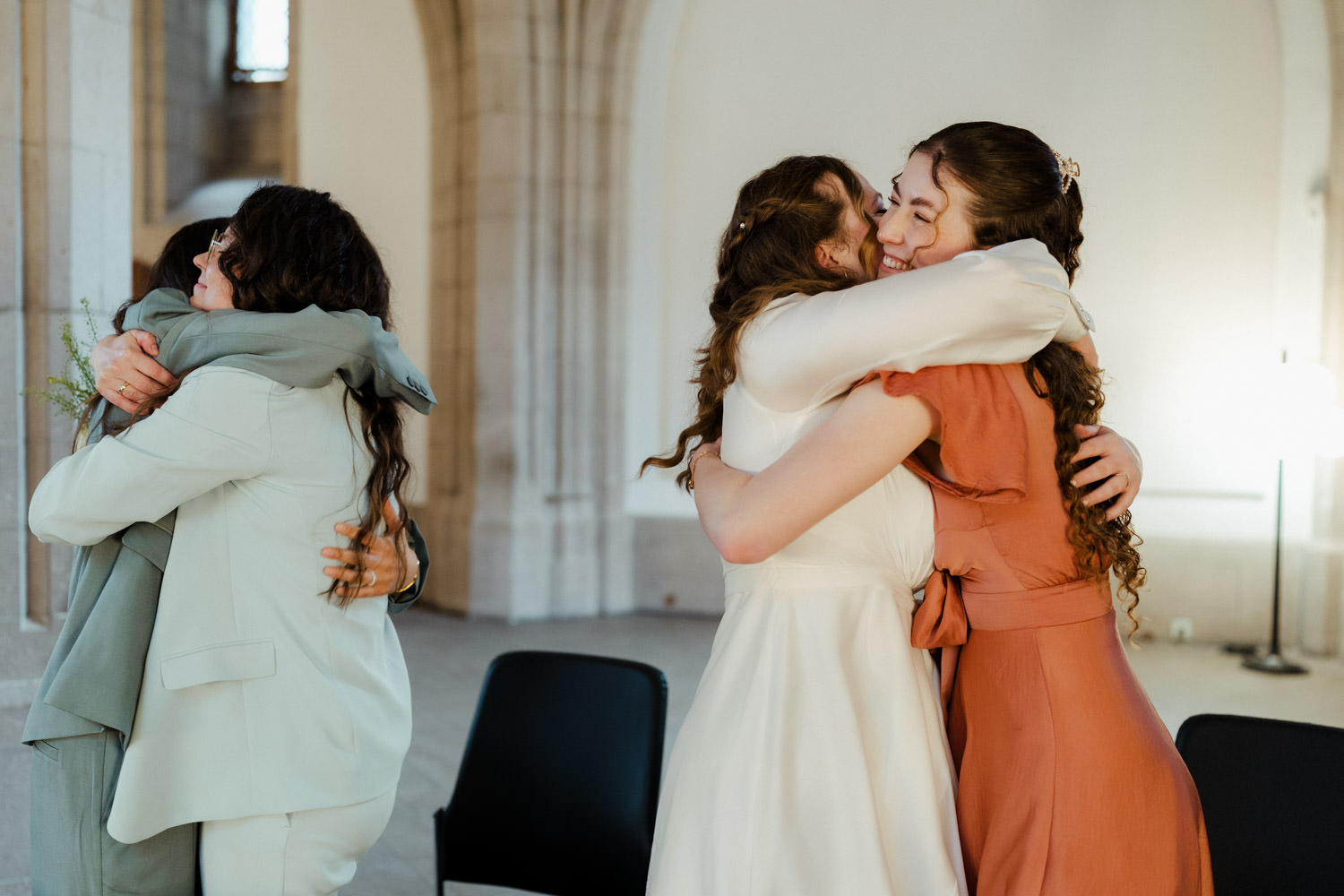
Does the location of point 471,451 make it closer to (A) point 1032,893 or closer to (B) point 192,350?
(B) point 192,350

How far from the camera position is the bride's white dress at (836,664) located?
Answer: 1466 mm

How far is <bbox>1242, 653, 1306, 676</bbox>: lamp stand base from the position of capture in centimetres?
637

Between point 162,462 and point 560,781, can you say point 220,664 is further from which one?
point 560,781

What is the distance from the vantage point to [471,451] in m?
7.96

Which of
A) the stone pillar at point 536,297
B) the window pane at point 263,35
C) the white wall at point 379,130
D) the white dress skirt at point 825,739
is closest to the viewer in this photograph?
the white dress skirt at point 825,739

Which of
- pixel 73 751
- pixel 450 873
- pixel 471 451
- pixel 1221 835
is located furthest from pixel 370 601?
pixel 471 451

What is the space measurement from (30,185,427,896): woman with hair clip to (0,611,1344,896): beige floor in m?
1.56

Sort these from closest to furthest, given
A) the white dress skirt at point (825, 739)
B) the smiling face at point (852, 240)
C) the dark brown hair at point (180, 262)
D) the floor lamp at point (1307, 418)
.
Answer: the white dress skirt at point (825, 739), the smiling face at point (852, 240), the dark brown hair at point (180, 262), the floor lamp at point (1307, 418)

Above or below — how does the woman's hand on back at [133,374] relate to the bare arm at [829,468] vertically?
above

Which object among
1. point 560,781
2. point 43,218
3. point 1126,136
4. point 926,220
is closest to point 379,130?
point 1126,136

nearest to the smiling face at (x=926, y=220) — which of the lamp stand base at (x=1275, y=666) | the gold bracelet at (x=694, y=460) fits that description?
the gold bracelet at (x=694, y=460)

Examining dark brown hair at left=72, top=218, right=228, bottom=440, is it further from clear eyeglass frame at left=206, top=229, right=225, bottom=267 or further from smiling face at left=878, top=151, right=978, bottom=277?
smiling face at left=878, top=151, right=978, bottom=277

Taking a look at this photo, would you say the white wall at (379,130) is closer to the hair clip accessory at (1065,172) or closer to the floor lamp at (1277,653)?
the floor lamp at (1277,653)

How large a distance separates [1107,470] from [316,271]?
1.30 m
